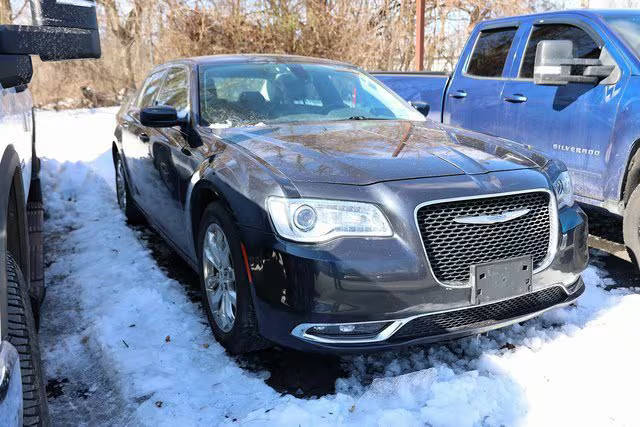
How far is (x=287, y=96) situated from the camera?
4.12 m

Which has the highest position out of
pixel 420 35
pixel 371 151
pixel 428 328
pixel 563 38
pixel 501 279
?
pixel 420 35

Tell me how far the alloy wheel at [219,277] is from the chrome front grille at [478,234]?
103 cm

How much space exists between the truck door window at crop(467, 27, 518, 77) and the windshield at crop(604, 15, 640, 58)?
3.53 feet

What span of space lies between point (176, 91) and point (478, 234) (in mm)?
2714

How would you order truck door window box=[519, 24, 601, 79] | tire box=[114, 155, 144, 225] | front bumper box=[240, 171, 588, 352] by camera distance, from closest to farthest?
1. front bumper box=[240, 171, 588, 352]
2. truck door window box=[519, 24, 601, 79]
3. tire box=[114, 155, 144, 225]

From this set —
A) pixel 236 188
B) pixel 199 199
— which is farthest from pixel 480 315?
pixel 199 199

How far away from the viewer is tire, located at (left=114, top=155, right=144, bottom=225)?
18.6 feet

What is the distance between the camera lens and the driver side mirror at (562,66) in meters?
4.44

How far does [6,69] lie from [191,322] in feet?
6.79

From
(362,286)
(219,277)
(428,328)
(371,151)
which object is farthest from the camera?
(219,277)

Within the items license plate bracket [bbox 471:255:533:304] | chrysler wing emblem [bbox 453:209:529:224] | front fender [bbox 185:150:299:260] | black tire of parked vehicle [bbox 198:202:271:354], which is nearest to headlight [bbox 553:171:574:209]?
chrysler wing emblem [bbox 453:209:529:224]

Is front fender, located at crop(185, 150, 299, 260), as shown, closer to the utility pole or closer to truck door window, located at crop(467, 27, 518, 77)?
truck door window, located at crop(467, 27, 518, 77)

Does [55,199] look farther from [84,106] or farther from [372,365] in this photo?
[84,106]

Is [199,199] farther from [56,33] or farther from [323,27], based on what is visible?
[323,27]
